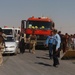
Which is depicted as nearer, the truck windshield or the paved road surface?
the paved road surface

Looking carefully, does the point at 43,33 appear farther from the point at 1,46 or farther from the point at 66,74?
the point at 66,74

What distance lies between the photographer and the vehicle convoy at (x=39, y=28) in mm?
31367

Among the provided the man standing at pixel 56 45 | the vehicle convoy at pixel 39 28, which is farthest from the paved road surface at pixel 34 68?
the vehicle convoy at pixel 39 28

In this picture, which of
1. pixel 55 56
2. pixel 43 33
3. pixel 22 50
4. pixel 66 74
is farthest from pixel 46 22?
pixel 66 74

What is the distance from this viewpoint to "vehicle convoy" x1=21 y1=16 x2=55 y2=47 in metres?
31.4

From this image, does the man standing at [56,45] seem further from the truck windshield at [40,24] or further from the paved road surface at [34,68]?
the truck windshield at [40,24]

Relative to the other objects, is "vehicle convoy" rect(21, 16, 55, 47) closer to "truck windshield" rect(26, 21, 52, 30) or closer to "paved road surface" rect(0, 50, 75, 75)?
"truck windshield" rect(26, 21, 52, 30)

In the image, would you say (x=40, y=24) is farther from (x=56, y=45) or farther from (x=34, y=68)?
(x=34, y=68)

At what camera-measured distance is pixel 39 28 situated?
31672 millimetres

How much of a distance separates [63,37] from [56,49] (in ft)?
37.1

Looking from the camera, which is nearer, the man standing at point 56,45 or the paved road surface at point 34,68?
the paved road surface at point 34,68

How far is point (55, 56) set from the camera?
16.3 metres

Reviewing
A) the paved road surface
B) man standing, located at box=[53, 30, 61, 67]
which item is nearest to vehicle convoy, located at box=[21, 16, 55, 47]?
the paved road surface

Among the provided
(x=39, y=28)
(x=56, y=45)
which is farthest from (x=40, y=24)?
(x=56, y=45)
